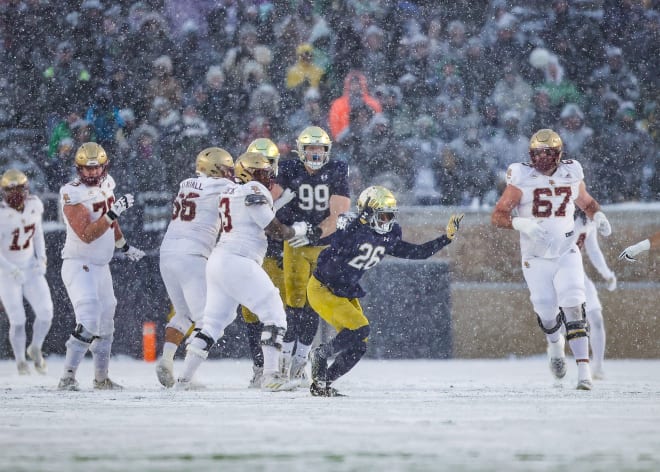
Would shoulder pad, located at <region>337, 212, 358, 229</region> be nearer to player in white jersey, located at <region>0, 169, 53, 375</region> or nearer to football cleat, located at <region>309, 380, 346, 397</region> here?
football cleat, located at <region>309, 380, 346, 397</region>

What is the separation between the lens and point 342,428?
615 centimetres

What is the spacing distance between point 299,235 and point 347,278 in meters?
0.77

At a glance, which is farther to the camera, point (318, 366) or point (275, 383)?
point (275, 383)

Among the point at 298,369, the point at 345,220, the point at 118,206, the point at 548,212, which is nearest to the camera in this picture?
the point at 345,220

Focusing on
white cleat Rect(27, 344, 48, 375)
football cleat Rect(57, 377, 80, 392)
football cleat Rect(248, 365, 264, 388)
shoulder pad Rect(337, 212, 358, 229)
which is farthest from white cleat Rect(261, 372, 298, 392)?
white cleat Rect(27, 344, 48, 375)

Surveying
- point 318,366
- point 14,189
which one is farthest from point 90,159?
point 14,189

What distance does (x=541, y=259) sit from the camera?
32.3ft

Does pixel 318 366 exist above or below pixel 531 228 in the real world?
below

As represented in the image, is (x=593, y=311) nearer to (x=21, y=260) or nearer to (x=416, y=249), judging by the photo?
(x=416, y=249)

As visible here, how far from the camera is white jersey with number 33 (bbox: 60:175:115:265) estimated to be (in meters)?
9.76

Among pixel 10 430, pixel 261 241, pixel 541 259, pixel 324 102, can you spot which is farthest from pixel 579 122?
pixel 10 430

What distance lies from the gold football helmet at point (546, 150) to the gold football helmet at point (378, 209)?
1.52 m

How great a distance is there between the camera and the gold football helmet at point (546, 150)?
9688 mm

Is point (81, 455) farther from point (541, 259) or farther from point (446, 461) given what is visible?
point (541, 259)
